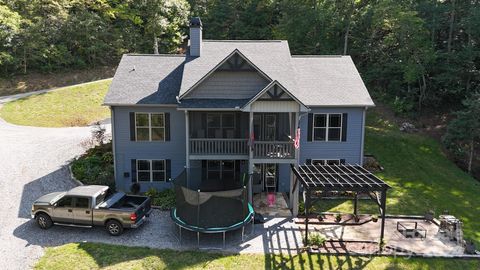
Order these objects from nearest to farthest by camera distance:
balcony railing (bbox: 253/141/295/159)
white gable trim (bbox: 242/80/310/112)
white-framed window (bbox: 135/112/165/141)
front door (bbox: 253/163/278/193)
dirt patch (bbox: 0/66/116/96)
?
white gable trim (bbox: 242/80/310/112) → balcony railing (bbox: 253/141/295/159) → white-framed window (bbox: 135/112/165/141) → front door (bbox: 253/163/278/193) → dirt patch (bbox: 0/66/116/96)

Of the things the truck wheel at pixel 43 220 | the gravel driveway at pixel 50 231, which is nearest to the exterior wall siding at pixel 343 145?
the gravel driveway at pixel 50 231

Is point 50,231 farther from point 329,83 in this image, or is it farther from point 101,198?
point 329,83

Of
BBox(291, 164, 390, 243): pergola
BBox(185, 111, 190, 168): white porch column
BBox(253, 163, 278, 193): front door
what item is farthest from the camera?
BBox(253, 163, 278, 193): front door

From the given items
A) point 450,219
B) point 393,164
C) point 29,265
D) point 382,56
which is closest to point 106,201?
point 29,265

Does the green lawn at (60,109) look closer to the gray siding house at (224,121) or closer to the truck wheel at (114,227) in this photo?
the gray siding house at (224,121)

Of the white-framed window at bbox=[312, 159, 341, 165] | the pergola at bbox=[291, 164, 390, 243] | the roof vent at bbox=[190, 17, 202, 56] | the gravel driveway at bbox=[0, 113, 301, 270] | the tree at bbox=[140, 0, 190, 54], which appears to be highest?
the tree at bbox=[140, 0, 190, 54]

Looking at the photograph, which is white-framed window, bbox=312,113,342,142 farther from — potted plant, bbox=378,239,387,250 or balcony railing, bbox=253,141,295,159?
potted plant, bbox=378,239,387,250

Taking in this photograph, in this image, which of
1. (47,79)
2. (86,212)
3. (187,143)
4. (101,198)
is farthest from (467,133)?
(47,79)

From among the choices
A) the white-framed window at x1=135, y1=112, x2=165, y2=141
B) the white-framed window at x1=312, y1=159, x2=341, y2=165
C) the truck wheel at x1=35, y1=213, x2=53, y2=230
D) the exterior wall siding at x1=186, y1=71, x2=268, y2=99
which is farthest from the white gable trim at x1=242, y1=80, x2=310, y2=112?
the truck wheel at x1=35, y1=213, x2=53, y2=230
